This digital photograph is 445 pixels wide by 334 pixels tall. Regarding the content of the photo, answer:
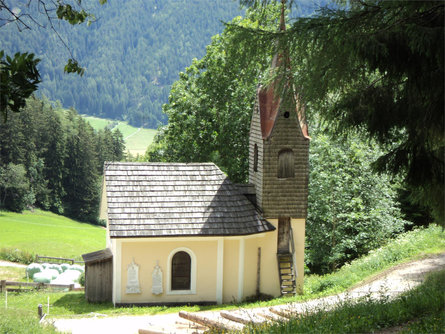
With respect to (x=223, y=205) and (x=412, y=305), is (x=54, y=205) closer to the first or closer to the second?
(x=223, y=205)

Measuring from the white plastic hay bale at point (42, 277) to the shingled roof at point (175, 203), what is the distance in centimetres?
982

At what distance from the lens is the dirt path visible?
43.2 feet

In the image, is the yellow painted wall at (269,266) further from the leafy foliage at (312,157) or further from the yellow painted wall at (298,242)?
the leafy foliage at (312,157)

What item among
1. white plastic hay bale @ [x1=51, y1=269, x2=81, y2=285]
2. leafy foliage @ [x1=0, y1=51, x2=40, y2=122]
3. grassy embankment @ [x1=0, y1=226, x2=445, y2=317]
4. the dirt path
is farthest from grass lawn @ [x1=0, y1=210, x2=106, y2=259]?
leafy foliage @ [x1=0, y1=51, x2=40, y2=122]

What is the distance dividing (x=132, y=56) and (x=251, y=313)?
15736 cm

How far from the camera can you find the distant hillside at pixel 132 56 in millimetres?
142250

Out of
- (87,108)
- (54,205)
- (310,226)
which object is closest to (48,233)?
(54,205)

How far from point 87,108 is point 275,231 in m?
133

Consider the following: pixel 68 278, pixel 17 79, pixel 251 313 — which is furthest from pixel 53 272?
pixel 17 79

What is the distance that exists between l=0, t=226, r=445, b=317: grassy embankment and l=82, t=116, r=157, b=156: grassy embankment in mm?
107623

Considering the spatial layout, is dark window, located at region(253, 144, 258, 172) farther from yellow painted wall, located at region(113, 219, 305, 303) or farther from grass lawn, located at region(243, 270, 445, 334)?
grass lawn, located at region(243, 270, 445, 334)

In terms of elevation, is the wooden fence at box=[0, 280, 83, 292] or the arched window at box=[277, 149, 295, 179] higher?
the arched window at box=[277, 149, 295, 179]

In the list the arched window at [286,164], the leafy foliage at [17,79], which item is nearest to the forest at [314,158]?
the arched window at [286,164]

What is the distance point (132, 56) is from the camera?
164125 millimetres
